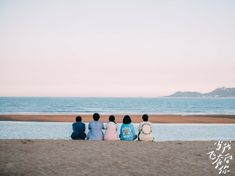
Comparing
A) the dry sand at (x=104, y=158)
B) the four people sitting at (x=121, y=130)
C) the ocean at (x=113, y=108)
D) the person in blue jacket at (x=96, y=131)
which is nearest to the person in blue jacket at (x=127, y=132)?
the four people sitting at (x=121, y=130)

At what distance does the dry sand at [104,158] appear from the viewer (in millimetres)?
9461

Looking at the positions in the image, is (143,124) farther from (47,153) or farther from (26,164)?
(26,164)

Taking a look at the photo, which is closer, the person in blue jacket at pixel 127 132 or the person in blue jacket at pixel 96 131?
the person in blue jacket at pixel 127 132

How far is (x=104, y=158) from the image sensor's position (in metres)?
11.1

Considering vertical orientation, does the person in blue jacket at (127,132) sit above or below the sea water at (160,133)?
above

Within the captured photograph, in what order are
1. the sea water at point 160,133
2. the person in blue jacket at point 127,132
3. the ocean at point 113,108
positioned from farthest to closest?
the ocean at point 113,108 → the sea water at point 160,133 → the person in blue jacket at point 127,132

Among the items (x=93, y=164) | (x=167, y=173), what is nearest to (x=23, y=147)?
(x=93, y=164)

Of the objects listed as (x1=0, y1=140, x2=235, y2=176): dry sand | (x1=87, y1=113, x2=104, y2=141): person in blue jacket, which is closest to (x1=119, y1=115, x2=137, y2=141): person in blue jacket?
(x1=0, y1=140, x2=235, y2=176): dry sand

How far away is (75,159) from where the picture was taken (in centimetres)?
1097

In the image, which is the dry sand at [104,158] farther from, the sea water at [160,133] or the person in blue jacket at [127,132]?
the sea water at [160,133]

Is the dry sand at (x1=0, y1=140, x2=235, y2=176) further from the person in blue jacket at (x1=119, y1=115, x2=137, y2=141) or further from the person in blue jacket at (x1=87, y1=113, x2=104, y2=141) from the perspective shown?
the person in blue jacket at (x1=87, y1=113, x2=104, y2=141)

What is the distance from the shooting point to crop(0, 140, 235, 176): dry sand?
946cm

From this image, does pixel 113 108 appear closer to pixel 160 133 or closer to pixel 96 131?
pixel 160 133

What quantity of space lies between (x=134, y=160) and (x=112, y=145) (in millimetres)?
2621
